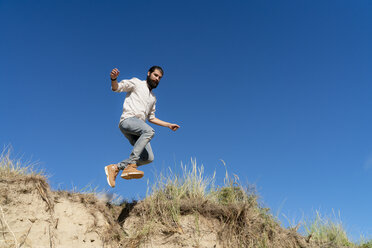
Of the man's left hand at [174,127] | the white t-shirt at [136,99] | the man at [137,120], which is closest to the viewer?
the man at [137,120]

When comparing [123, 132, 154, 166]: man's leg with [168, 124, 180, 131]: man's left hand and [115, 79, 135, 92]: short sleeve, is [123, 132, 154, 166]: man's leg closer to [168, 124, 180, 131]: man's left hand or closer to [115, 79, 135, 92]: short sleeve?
[168, 124, 180, 131]: man's left hand

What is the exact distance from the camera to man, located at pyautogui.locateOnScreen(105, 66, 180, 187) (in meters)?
5.33

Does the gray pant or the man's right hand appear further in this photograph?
the man's right hand

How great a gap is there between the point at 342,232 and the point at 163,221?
4502mm

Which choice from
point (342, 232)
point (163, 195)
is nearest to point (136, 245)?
point (163, 195)

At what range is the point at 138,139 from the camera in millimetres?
Result: 5422

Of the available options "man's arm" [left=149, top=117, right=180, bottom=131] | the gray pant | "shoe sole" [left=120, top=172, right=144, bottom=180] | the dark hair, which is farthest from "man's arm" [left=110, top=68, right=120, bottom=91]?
"shoe sole" [left=120, top=172, right=144, bottom=180]

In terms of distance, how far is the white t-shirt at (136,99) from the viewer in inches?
225

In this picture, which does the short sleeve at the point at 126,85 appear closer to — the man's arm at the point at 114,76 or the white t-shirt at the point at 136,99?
the white t-shirt at the point at 136,99

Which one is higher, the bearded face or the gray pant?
the bearded face

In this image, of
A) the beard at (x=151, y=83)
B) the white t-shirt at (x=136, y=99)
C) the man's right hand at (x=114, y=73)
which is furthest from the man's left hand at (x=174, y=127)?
the man's right hand at (x=114, y=73)

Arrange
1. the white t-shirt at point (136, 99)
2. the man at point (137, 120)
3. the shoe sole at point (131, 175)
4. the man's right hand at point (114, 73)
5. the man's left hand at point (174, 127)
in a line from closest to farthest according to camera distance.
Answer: the shoe sole at point (131, 175), the man at point (137, 120), the man's right hand at point (114, 73), the white t-shirt at point (136, 99), the man's left hand at point (174, 127)

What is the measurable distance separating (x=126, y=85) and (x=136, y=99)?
343 mm

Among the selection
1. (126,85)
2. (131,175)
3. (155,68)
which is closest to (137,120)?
(126,85)
